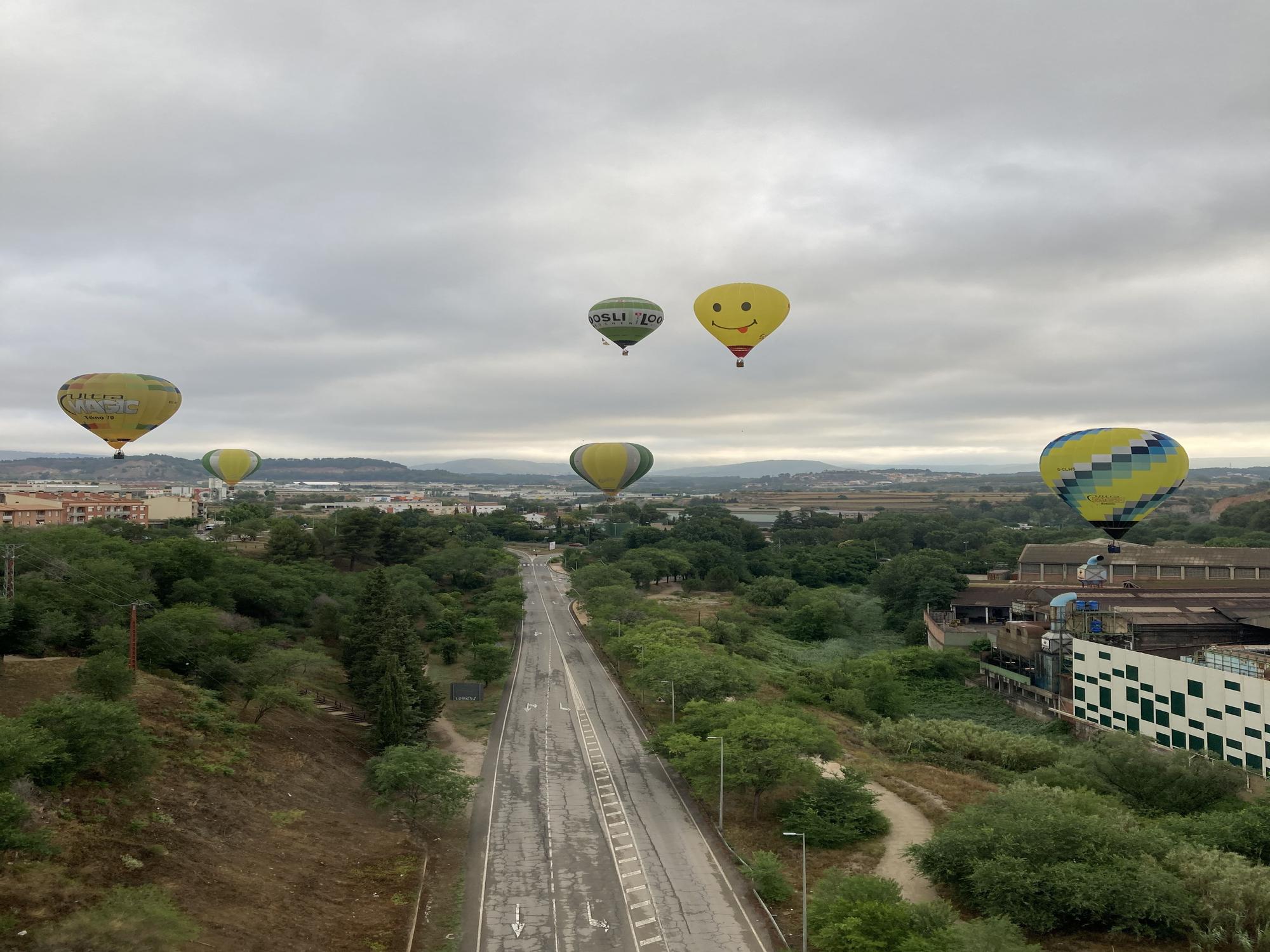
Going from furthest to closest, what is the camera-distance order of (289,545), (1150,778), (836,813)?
(289,545) → (1150,778) → (836,813)

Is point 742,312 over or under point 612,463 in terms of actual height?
over

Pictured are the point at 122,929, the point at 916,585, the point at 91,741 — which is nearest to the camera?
the point at 122,929

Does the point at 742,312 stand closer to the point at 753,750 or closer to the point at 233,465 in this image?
the point at 753,750

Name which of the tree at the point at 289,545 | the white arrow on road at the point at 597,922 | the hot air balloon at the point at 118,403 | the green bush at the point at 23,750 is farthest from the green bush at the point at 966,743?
the tree at the point at 289,545

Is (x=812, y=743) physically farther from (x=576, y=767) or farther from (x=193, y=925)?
(x=193, y=925)

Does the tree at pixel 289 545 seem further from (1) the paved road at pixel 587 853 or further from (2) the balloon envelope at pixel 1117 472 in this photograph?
(2) the balloon envelope at pixel 1117 472

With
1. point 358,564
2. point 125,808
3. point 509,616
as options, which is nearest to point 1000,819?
point 125,808

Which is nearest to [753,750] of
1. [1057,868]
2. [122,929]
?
[1057,868]
